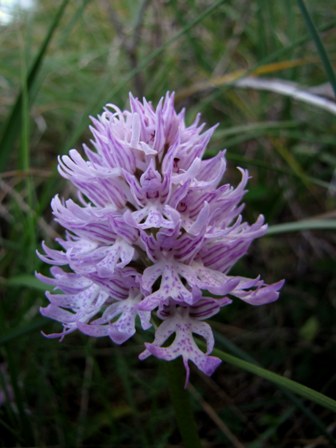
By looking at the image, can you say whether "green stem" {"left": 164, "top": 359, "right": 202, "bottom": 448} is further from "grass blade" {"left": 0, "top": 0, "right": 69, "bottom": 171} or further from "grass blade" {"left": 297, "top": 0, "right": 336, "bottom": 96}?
"grass blade" {"left": 0, "top": 0, "right": 69, "bottom": 171}

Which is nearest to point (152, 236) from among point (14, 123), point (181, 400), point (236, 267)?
point (181, 400)

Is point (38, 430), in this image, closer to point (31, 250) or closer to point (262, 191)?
point (31, 250)

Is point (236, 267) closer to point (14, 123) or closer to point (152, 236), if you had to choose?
point (14, 123)

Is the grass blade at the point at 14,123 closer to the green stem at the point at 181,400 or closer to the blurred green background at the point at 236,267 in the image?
the blurred green background at the point at 236,267

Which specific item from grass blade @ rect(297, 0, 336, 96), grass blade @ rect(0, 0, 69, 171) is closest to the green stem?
grass blade @ rect(297, 0, 336, 96)

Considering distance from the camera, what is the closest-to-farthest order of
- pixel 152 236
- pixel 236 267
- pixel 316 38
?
1. pixel 152 236
2. pixel 316 38
3. pixel 236 267
